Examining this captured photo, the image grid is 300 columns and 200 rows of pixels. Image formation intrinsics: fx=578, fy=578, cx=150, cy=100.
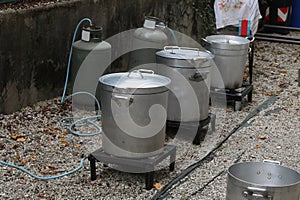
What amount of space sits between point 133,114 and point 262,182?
4.32ft

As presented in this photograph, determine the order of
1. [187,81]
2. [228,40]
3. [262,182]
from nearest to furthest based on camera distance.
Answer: [262,182]
[187,81]
[228,40]

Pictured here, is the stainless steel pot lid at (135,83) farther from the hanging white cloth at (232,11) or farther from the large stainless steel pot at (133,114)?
the hanging white cloth at (232,11)

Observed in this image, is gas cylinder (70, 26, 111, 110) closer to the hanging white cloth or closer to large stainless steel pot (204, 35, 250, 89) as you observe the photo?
large stainless steel pot (204, 35, 250, 89)

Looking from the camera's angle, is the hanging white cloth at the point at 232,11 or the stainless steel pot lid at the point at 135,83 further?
the hanging white cloth at the point at 232,11

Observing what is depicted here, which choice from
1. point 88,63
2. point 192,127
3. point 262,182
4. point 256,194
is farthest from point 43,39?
point 256,194

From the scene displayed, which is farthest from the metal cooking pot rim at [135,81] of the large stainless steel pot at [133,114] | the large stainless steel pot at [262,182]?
the large stainless steel pot at [262,182]

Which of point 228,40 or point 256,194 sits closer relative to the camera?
point 256,194

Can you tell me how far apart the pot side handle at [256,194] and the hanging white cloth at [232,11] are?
5791 millimetres

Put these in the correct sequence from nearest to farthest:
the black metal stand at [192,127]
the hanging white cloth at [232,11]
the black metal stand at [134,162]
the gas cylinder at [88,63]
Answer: the black metal stand at [134,162] < the black metal stand at [192,127] < the gas cylinder at [88,63] < the hanging white cloth at [232,11]

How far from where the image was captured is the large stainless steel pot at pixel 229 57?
7023 mm

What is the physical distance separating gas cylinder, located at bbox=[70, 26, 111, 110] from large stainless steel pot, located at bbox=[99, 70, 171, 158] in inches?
65.8

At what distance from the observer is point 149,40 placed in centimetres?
677

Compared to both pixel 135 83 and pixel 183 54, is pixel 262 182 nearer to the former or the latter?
pixel 135 83

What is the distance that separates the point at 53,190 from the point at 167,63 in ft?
5.77
